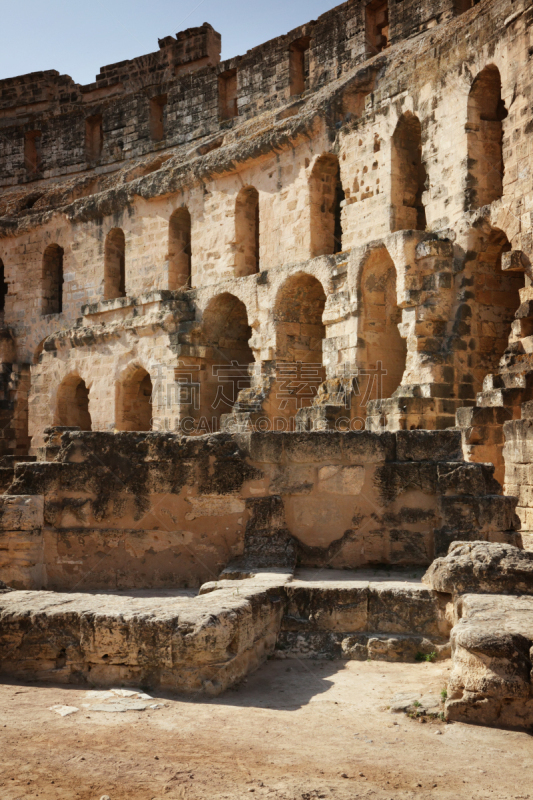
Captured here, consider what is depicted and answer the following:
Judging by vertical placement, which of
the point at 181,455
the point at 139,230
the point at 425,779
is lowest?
the point at 425,779

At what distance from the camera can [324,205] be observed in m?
15.1

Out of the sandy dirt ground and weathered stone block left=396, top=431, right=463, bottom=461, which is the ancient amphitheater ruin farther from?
the sandy dirt ground

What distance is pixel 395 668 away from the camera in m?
4.46

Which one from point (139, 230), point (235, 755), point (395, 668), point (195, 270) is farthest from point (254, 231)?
point (235, 755)

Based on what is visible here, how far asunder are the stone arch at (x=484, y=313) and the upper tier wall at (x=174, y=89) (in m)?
8.65

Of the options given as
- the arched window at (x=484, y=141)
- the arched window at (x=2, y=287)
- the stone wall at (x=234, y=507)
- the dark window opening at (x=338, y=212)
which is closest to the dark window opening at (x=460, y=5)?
the dark window opening at (x=338, y=212)

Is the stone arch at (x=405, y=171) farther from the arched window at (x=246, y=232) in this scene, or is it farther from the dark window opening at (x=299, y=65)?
the dark window opening at (x=299, y=65)

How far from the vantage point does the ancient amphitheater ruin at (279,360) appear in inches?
179

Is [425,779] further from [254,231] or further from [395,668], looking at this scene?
[254,231]

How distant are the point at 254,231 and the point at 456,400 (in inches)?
290

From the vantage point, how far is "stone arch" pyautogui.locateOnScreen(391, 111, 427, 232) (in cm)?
1312

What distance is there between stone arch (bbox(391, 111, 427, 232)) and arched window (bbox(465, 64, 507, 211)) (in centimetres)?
144

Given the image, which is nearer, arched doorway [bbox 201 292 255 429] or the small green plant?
the small green plant

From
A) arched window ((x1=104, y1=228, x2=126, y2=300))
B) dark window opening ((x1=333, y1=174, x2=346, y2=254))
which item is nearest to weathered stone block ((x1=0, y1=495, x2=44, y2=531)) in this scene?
dark window opening ((x1=333, y1=174, x2=346, y2=254))
